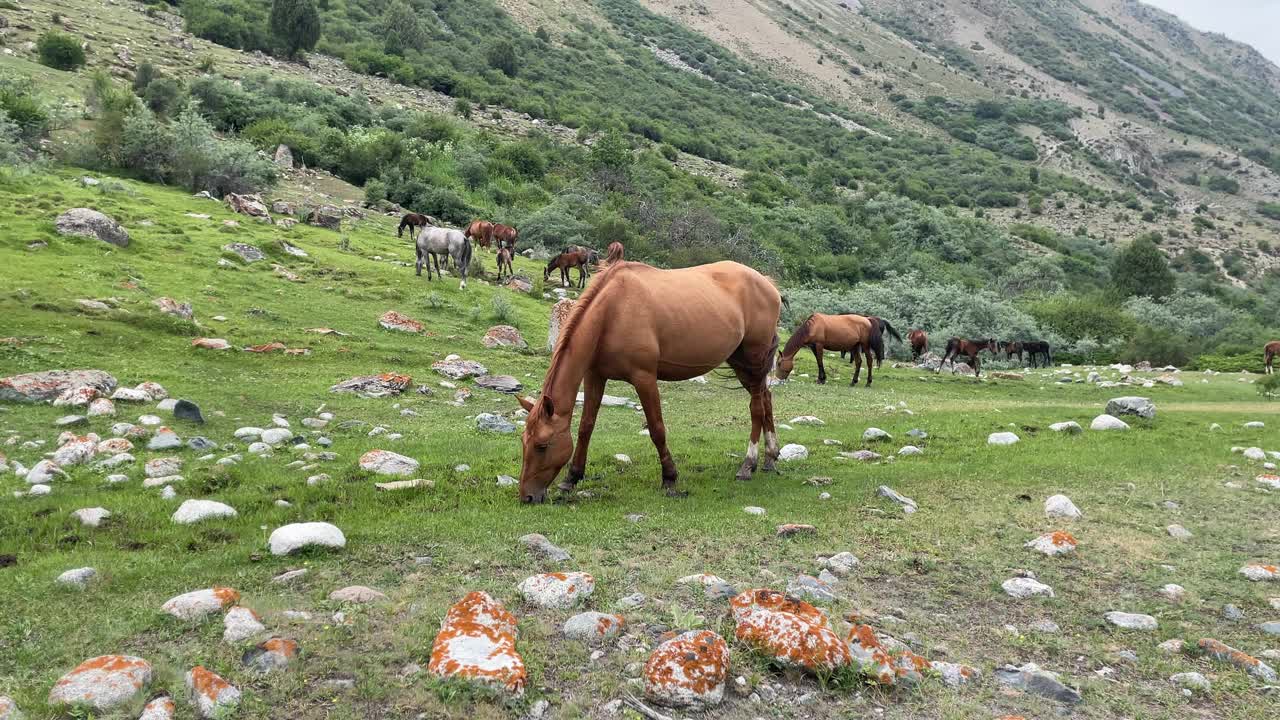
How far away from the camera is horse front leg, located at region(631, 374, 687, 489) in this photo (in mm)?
8875

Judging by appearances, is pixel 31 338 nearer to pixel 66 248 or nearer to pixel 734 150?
pixel 66 248

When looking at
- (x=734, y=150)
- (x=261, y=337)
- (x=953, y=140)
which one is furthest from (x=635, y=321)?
(x=953, y=140)

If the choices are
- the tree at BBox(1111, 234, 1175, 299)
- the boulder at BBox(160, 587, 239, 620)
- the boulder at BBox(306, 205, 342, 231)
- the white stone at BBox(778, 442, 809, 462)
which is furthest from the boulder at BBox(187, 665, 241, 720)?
the tree at BBox(1111, 234, 1175, 299)

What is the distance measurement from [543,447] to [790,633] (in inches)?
165

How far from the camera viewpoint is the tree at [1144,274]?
60875 mm

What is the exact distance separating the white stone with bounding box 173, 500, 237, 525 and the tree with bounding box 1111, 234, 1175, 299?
69.5 metres

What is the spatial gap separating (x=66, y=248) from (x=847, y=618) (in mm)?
23498

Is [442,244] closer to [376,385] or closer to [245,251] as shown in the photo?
[245,251]

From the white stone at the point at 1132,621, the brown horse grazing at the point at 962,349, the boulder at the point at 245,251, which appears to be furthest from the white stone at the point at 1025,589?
the brown horse grazing at the point at 962,349

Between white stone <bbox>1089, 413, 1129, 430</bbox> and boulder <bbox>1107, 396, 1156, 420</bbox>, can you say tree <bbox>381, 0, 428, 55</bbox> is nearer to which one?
boulder <bbox>1107, 396, 1156, 420</bbox>

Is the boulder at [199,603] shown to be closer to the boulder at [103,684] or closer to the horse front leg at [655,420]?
the boulder at [103,684]

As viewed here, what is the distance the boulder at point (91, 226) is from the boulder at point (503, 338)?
1168cm

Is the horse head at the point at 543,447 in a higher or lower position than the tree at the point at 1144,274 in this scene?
lower

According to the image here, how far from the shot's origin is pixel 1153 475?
1107 centimetres
